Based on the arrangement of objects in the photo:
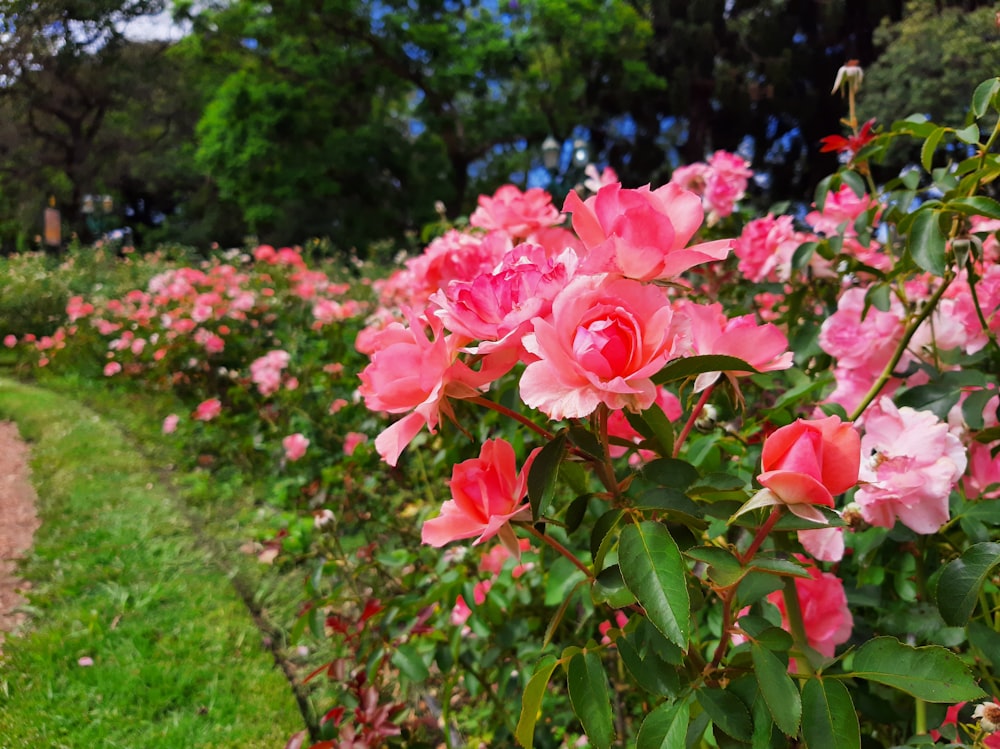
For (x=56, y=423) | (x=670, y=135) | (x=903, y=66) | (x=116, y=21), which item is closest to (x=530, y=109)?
(x=670, y=135)

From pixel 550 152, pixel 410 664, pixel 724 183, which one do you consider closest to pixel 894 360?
pixel 724 183

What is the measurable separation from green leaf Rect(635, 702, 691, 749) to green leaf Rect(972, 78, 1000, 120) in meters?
0.65

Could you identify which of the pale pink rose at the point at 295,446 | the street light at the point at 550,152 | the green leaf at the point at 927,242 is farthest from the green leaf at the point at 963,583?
the street light at the point at 550,152

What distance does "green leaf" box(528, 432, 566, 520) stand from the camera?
1.35ft

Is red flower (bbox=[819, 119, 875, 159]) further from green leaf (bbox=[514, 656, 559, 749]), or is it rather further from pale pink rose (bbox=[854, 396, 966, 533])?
green leaf (bbox=[514, 656, 559, 749])

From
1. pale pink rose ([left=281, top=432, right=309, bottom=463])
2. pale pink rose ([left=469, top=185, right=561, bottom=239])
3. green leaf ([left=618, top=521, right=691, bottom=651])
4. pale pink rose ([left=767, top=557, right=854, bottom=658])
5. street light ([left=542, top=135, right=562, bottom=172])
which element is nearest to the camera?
green leaf ([left=618, top=521, right=691, bottom=651])

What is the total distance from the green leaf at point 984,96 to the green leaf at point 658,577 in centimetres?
59

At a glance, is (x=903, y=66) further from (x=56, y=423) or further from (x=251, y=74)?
(x=251, y=74)

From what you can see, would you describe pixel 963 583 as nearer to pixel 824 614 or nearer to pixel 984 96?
pixel 824 614

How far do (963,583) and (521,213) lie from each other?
2.09ft

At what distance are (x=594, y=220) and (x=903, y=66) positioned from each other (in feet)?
28.6

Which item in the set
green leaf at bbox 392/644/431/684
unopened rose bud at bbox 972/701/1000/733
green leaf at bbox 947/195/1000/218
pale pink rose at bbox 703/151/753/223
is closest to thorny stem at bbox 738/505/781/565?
unopened rose bud at bbox 972/701/1000/733

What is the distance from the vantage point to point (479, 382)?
0.45 metres

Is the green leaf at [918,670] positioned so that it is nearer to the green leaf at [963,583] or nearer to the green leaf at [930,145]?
the green leaf at [963,583]
